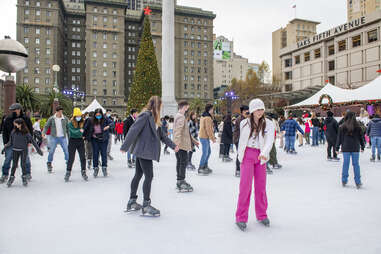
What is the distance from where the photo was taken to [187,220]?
402 centimetres

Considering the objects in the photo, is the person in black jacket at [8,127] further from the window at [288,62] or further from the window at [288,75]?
the window at [288,62]

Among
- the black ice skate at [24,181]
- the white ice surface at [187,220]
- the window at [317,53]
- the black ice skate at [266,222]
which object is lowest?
the white ice surface at [187,220]

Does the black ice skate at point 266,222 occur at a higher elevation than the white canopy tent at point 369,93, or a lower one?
lower

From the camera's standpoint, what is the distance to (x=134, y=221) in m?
4.02

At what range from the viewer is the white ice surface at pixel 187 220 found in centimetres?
316

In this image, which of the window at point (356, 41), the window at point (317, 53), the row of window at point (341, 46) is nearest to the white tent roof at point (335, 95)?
the row of window at point (341, 46)

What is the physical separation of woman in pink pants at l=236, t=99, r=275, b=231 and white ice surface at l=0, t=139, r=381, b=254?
275 mm

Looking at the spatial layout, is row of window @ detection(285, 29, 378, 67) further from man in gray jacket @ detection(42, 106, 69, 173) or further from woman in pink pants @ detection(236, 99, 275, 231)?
woman in pink pants @ detection(236, 99, 275, 231)

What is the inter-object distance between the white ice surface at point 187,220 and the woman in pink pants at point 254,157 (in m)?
0.27

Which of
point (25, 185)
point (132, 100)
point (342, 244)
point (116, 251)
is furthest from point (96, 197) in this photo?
point (132, 100)

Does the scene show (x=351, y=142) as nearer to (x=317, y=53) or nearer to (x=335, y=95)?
(x=335, y=95)

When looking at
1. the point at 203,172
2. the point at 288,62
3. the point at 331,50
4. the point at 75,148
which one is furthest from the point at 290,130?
the point at 288,62

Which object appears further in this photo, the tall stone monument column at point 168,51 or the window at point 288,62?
the window at point 288,62

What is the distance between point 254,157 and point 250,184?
1.21ft
